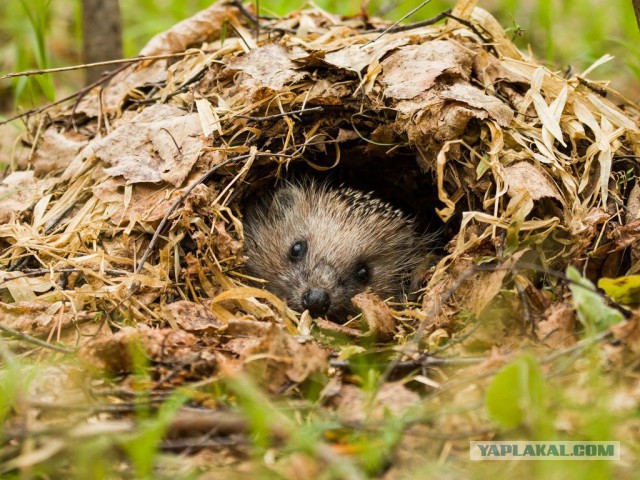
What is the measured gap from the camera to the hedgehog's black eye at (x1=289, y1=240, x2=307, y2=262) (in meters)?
5.13

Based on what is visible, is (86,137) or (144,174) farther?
(86,137)

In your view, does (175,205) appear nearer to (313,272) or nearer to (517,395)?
(313,272)

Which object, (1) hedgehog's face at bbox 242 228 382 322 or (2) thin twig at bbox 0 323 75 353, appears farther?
(1) hedgehog's face at bbox 242 228 382 322

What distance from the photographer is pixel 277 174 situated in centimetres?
497

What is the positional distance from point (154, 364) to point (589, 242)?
7.49ft

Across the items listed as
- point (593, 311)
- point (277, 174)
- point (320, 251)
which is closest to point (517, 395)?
point (593, 311)

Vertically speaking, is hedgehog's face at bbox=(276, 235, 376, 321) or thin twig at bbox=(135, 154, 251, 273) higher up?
thin twig at bbox=(135, 154, 251, 273)

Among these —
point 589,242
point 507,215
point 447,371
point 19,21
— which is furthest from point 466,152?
point 19,21

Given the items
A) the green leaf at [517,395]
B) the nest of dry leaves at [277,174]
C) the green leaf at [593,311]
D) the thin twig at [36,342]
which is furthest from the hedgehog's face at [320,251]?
the green leaf at [517,395]

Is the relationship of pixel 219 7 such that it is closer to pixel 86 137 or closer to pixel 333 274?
pixel 86 137

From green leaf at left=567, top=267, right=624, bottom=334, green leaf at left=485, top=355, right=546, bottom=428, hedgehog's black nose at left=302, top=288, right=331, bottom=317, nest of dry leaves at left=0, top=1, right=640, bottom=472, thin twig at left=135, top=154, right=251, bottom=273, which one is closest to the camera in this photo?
green leaf at left=485, top=355, right=546, bottom=428

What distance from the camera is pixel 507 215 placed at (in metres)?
3.98

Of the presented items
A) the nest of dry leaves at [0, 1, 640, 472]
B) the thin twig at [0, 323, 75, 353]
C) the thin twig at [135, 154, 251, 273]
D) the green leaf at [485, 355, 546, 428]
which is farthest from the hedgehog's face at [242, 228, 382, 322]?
the green leaf at [485, 355, 546, 428]

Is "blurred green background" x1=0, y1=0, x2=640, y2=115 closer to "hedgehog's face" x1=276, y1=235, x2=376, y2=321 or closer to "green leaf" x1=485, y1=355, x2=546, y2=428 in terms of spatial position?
"hedgehog's face" x1=276, y1=235, x2=376, y2=321
